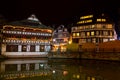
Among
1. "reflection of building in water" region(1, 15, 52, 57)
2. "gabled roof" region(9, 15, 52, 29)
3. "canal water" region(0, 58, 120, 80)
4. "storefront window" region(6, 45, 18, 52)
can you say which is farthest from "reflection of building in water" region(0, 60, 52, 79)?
"gabled roof" region(9, 15, 52, 29)

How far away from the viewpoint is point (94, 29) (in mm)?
75750

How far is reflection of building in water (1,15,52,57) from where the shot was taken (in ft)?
193

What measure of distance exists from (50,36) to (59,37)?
22309mm

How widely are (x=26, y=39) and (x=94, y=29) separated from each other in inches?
1034

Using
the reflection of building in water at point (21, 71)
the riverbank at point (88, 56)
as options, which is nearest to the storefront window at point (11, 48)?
the riverbank at point (88, 56)

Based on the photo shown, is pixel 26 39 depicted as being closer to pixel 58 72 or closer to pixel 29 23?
pixel 29 23

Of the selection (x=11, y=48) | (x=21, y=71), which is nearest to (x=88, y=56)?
(x=11, y=48)

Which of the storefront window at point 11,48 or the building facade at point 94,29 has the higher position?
the building facade at point 94,29

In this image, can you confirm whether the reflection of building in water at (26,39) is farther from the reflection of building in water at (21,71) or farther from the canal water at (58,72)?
the reflection of building in water at (21,71)

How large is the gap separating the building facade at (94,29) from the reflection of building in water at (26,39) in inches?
646

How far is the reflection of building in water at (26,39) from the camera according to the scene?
193 feet

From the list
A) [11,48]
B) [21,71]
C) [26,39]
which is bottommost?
[21,71]

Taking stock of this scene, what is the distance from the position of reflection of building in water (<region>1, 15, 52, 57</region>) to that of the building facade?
53.8 feet

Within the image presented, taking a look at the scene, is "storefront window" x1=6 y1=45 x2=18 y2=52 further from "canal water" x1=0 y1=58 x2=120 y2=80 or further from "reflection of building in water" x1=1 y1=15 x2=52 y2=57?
"canal water" x1=0 y1=58 x2=120 y2=80
